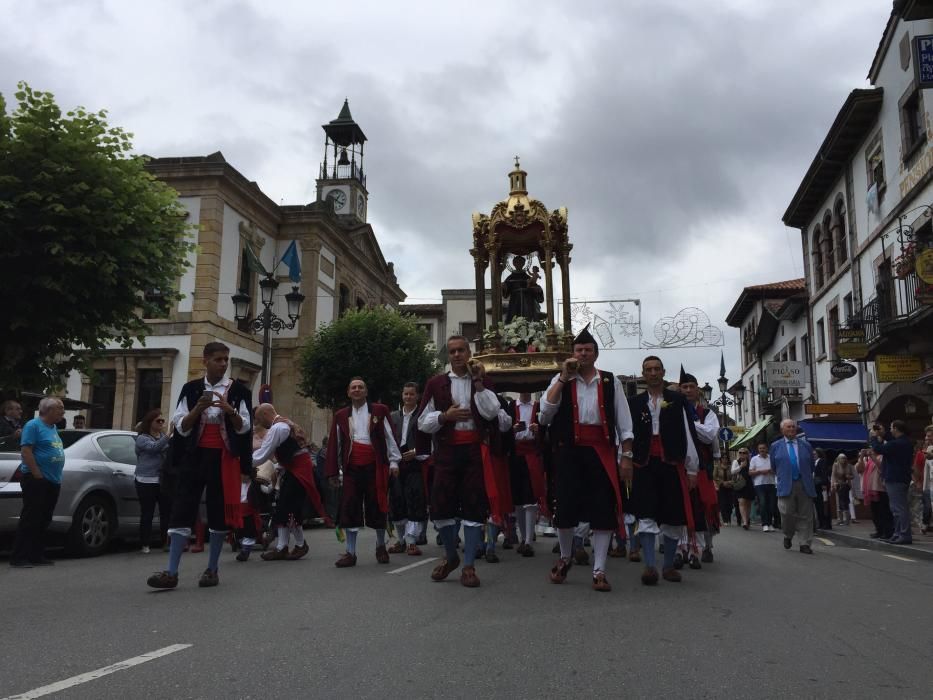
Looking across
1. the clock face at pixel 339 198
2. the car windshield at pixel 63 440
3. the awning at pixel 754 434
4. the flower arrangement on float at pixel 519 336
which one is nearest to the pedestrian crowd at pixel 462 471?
the car windshield at pixel 63 440

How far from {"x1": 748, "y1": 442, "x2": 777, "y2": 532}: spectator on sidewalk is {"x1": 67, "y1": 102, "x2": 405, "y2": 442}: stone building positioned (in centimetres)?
1782

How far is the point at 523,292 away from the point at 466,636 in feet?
32.0

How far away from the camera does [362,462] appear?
8867 millimetres

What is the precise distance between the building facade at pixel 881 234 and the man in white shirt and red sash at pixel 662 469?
31.5 feet

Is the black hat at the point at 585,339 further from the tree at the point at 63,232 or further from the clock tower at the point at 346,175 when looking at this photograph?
the clock tower at the point at 346,175

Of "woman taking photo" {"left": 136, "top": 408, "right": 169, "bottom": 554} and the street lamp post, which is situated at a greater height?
the street lamp post

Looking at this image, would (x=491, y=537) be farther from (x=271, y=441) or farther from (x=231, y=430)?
(x=231, y=430)

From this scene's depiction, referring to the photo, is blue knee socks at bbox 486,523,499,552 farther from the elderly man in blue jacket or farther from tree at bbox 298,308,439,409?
tree at bbox 298,308,439,409

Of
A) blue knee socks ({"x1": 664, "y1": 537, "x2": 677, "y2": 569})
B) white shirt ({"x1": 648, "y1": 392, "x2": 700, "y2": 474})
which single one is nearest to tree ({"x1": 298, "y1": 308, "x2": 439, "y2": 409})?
white shirt ({"x1": 648, "y1": 392, "x2": 700, "y2": 474})

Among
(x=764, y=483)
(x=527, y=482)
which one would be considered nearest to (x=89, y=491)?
(x=527, y=482)

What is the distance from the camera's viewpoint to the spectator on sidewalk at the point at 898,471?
41.8 ft

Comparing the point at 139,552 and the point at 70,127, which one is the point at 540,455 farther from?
the point at 70,127

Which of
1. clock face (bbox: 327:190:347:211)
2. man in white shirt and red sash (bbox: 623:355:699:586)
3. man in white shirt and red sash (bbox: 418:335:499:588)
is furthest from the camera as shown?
clock face (bbox: 327:190:347:211)

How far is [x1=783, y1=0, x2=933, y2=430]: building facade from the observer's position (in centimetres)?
1909
